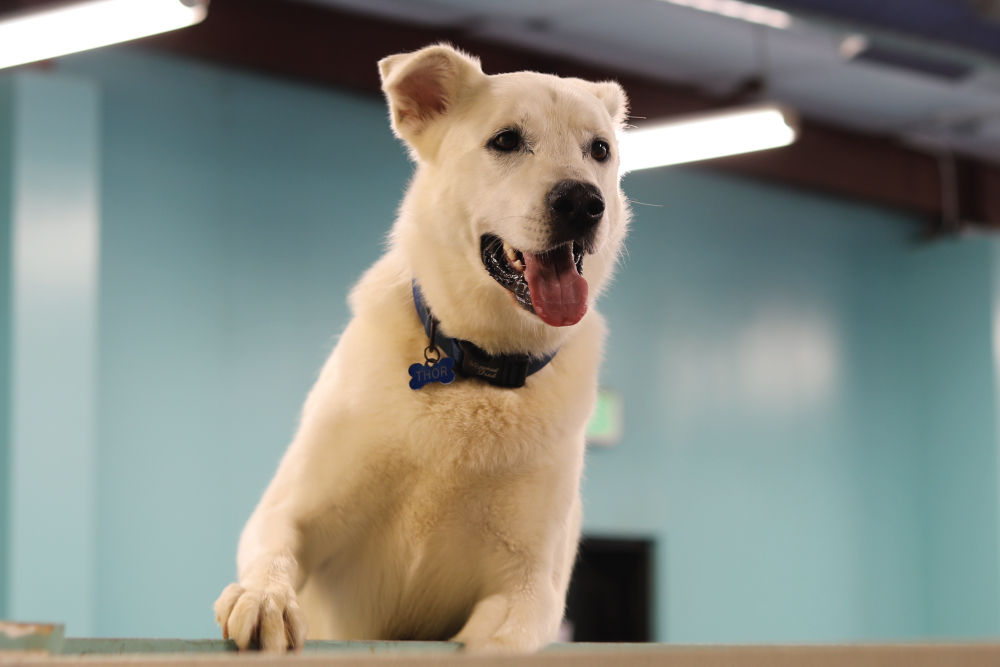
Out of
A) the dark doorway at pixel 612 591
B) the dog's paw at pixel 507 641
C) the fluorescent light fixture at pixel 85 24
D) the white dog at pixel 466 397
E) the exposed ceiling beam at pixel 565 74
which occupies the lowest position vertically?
the dark doorway at pixel 612 591

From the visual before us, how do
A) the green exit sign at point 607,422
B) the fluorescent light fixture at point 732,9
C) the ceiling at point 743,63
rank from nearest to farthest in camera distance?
the fluorescent light fixture at point 732,9
the ceiling at point 743,63
the green exit sign at point 607,422

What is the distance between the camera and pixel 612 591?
7.60 m

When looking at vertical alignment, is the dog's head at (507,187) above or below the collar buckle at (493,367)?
above

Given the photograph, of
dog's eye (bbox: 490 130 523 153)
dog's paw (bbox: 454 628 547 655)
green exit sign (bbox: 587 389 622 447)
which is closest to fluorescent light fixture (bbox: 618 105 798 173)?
green exit sign (bbox: 587 389 622 447)

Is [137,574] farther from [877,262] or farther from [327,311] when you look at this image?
[877,262]

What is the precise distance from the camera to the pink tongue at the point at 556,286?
1780 mm

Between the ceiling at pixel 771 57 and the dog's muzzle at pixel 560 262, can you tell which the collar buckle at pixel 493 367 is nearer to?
the dog's muzzle at pixel 560 262

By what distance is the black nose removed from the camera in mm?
1798

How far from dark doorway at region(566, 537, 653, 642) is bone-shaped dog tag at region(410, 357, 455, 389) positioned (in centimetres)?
583

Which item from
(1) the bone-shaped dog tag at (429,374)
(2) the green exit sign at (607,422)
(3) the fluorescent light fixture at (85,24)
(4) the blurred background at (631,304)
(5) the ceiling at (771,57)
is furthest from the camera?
(2) the green exit sign at (607,422)

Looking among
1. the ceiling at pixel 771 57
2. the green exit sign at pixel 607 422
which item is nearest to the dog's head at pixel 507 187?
the ceiling at pixel 771 57

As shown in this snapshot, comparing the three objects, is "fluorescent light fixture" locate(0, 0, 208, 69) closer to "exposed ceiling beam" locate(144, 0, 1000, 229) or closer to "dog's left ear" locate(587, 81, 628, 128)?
"exposed ceiling beam" locate(144, 0, 1000, 229)

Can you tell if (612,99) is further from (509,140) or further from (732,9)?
(732,9)

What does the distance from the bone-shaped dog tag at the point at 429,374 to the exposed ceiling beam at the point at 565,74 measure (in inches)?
180
